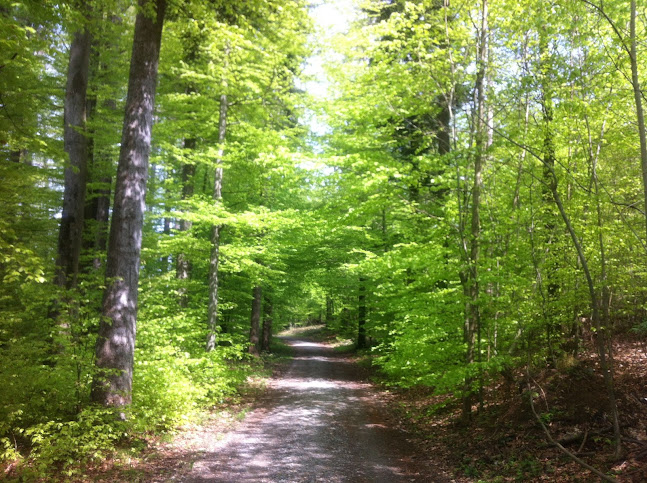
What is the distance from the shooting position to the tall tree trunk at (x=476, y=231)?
727cm

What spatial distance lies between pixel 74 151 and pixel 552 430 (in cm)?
1069

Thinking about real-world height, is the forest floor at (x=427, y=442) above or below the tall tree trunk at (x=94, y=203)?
below

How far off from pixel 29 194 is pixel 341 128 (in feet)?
27.6

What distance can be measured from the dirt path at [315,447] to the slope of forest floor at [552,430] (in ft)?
2.30

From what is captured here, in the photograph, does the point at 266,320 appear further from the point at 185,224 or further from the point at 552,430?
the point at 552,430

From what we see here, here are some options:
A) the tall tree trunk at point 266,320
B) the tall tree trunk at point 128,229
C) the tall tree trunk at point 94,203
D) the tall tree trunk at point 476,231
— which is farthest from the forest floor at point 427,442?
the tall tree trunk at point 266,320

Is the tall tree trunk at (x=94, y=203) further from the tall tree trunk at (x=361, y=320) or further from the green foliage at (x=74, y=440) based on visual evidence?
the tall tree trunk at (x=361, y=320)

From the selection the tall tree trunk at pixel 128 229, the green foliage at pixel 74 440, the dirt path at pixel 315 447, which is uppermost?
the tall tree trunk at pixel 128 229

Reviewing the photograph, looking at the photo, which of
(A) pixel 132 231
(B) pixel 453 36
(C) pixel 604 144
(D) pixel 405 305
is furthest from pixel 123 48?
(C) pixel 604 144

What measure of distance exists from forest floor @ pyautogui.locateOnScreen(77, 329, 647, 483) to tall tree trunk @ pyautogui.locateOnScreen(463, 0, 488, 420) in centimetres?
94

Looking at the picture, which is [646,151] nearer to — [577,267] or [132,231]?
[577,267]

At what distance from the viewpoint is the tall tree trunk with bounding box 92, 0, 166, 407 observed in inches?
250

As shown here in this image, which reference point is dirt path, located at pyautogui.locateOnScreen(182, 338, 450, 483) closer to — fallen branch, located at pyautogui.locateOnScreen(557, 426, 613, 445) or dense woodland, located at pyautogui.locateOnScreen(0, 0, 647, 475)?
dense woodland, located at pyautogui.locateOnScreen(0, 0, 647, 475)

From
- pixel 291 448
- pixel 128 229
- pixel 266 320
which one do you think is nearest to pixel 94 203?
pixel 128 229
